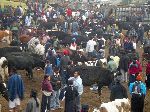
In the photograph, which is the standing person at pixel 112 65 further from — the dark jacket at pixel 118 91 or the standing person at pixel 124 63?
the dark jacket at pixel 118 91

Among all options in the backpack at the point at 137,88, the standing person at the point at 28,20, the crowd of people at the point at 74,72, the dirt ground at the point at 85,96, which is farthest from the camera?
the standing person at the point at 28,20

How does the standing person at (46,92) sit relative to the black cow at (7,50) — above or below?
below

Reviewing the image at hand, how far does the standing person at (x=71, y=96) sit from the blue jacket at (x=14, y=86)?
1.78 metres

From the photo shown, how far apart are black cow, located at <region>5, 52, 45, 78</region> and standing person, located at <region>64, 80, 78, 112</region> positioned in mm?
6594


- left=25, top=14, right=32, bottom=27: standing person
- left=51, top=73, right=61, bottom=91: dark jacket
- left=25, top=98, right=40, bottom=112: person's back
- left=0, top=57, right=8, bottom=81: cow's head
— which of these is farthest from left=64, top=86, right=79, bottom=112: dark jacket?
left=25, top=14, right=32, bottom=27: standing person

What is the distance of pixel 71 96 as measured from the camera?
1548 centimetres

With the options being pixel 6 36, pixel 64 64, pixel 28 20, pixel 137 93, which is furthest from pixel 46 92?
pixel 28 20

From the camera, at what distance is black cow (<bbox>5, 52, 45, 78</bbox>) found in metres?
21.7

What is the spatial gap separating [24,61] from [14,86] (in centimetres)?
644

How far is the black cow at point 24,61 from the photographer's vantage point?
2169cm

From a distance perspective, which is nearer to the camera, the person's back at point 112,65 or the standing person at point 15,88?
the standing person at point 15,88

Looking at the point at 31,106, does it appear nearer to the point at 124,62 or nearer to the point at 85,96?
the point at 85,96

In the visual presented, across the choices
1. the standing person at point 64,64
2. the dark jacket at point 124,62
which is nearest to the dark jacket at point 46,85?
the standing person at point 64,64

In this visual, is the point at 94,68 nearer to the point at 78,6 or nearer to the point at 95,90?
the point at 95,90
